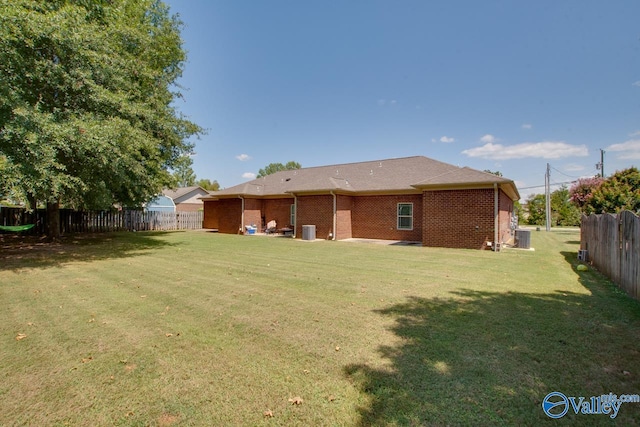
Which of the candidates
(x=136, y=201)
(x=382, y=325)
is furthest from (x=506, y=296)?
(x=136, y=201)

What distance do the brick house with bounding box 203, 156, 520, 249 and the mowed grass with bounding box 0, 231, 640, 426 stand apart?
6622mm

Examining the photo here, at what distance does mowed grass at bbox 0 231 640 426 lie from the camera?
102 inches

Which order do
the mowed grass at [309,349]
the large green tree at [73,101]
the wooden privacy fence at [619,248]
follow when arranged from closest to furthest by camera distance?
1. the mowed grass at [309,349]
2. the wooden privacy fence at [619,248]
3. the large green tree at [73,101]

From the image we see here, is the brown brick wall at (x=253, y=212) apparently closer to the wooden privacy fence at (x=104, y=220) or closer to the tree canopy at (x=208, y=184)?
the wooden privacy fence at (x=104, y=220)

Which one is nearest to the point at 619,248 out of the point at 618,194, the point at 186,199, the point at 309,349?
the point at 309,349

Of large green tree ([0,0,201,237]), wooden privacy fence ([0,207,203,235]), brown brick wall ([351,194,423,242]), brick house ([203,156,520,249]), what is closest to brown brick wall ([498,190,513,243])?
brick house ([203,156,520,249])

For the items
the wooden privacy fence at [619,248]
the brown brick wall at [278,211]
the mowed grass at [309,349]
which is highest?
the brown brick wall at [278,211]

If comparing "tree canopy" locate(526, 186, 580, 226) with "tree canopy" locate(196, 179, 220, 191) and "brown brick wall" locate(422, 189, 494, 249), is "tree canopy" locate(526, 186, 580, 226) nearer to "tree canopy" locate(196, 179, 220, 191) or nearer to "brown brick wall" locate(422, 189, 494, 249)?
"brown brick wall" locate(422, 189, 494, 249)

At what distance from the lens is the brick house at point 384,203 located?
1362cm

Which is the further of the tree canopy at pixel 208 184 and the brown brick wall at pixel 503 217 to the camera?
the tree canopy at pixel 208 184

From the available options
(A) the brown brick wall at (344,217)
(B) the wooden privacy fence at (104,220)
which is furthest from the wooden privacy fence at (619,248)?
(B) the wooden privacy fence at (104,220)

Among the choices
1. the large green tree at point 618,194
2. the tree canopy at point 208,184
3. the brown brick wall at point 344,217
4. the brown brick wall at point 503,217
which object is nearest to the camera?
the brown brick wall at point 503,217

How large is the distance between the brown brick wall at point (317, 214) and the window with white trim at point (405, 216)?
4.02 metres

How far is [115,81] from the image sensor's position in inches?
410
